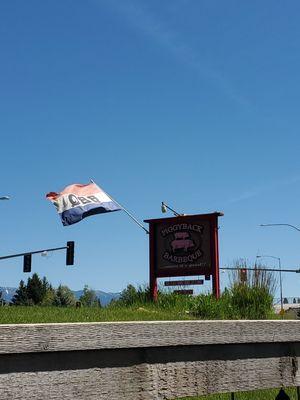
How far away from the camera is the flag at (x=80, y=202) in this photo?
1989 centimetres

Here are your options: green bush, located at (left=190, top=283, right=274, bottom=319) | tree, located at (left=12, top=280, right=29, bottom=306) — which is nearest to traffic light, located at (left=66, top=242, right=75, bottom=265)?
green bush, located at (left=190, top=283, right=274, bottom=319)

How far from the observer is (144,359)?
2.35 meters

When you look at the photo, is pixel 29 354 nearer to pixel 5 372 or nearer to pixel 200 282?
pixel 5 372

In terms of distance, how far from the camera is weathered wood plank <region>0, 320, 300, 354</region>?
2020 millimetres

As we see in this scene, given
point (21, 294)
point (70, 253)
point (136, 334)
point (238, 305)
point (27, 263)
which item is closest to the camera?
point (136, 334)

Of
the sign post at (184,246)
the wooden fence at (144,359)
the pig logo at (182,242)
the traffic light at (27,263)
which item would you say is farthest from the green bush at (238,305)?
the traffic light at (27,263)

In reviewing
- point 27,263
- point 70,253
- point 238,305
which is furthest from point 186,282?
point 27,263

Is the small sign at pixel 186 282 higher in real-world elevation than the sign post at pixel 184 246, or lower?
lower

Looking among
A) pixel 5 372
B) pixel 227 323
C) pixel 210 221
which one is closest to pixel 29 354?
pixel 5 372

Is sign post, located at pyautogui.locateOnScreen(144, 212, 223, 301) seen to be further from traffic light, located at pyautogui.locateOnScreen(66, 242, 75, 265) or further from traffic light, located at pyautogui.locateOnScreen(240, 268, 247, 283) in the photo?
traffic light, located at pyautogui.locateOnScreen(66, 242, 75, 265)

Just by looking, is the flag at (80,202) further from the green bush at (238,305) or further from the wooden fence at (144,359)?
the wooden fence at (144,359)

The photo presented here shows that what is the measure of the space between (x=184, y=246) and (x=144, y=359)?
17.7 m

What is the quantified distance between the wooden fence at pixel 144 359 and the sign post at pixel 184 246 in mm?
16159

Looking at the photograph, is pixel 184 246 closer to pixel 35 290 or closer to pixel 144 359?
pixel 144 359
